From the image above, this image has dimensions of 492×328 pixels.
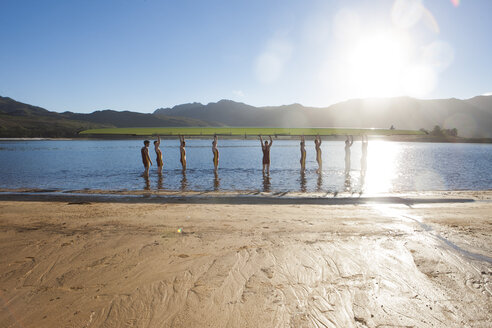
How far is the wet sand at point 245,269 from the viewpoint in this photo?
3461mm

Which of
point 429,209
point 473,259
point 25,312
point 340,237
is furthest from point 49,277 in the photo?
point 429,209

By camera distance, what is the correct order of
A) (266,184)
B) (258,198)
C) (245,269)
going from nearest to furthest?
(245,269), (258,198), (266,184)

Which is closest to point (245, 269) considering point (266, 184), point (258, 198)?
point (258, 198)

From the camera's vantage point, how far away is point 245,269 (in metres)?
4.61

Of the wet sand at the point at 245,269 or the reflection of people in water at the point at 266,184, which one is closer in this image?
the wet sand at the point at 245,269

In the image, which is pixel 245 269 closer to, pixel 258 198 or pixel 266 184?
pixel 258 198

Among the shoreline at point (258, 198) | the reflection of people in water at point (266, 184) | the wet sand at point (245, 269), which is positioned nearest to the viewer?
the wet sand at point (245, 269)

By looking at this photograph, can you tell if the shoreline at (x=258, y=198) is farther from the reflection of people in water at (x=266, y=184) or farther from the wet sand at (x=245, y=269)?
the reflection of people in water at (x=266, y=184)

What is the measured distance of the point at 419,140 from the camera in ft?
332

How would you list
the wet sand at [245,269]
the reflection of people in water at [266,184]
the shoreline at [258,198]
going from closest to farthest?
the wet sand at [245,269], the shoreline at [258,198], the reflection of people in water at [266,184]

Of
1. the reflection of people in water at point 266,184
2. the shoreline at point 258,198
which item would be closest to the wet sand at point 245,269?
the shoreline at point 258,198

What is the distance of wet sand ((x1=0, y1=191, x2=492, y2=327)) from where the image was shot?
136 inches

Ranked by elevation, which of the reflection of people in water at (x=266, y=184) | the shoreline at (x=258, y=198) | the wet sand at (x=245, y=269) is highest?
the wet sand at (x=245, y=269)

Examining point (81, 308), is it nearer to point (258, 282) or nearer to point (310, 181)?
point (258, 282)
